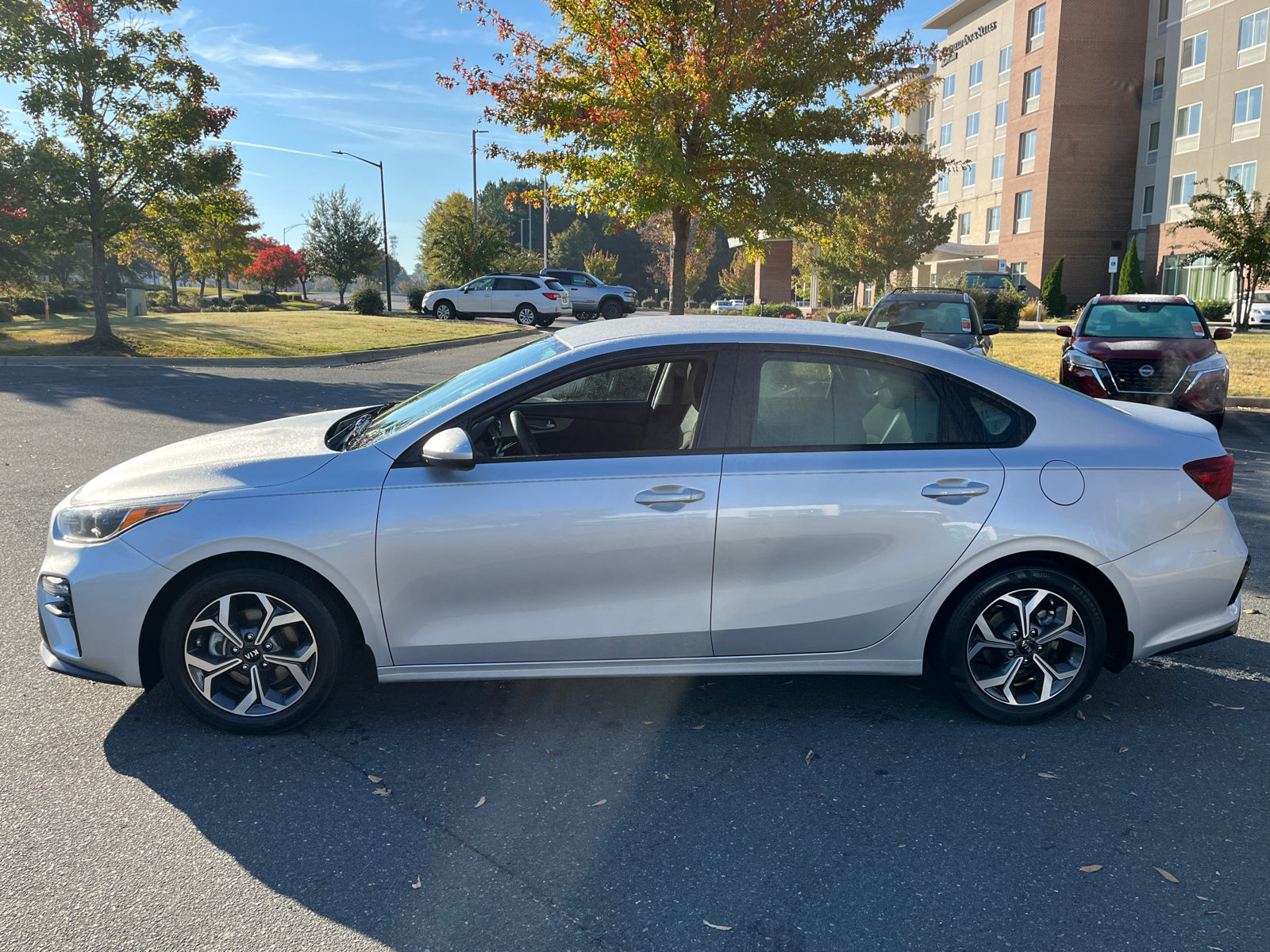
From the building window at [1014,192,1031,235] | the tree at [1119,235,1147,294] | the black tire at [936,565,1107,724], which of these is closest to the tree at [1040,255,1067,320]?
the tree at [1119,235,1147,294]

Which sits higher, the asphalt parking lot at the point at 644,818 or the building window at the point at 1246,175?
the building window at the point at 1246,175

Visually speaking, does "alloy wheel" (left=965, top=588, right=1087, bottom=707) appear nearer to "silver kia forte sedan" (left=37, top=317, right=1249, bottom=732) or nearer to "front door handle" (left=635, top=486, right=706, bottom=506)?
"silver kia forte sedan" (left=37, top=317, right=1249, bottom=732)

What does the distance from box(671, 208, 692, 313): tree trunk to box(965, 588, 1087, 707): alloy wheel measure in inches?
467

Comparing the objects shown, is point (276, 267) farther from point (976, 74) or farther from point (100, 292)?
point (100, 292)

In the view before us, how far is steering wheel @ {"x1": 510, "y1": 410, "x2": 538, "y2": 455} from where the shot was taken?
4133mm

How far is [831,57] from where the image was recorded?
46.3 ft

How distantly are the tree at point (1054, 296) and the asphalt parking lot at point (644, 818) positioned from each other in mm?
46969

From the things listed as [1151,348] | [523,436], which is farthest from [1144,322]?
[523,436]

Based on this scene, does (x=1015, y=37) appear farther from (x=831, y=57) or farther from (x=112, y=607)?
(x=112, y=607)

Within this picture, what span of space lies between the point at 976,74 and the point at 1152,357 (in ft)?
183

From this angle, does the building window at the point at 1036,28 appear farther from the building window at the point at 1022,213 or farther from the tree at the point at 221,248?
the tree at the point at 221,248

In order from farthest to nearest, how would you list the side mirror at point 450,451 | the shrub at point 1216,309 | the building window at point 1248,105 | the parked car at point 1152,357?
the building window at point 1248,105, the shrub at point 1216,309, the parked car at point 1152,357, the side mirror at point 450,451

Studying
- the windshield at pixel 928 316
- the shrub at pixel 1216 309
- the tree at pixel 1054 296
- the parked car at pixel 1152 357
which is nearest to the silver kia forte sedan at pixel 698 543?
the parked car at pixel 1152 357

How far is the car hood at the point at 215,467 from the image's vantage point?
3729 millimetres
